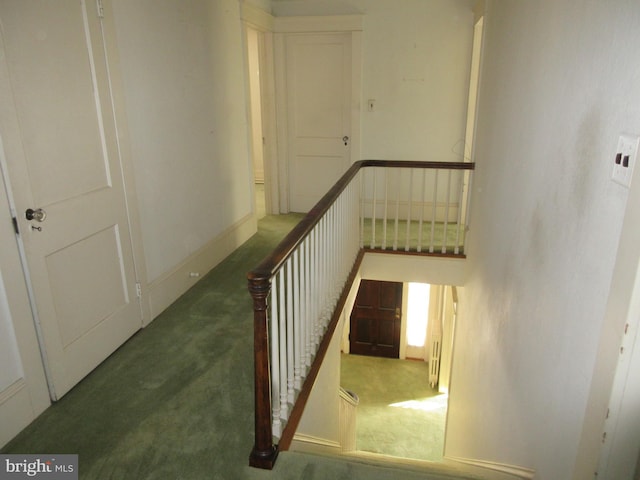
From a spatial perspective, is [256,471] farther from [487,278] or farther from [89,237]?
[487,278]

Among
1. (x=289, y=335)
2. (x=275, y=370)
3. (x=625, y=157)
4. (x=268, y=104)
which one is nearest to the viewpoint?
(x=625, y=157)

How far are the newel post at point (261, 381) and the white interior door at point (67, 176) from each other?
3.58 ft

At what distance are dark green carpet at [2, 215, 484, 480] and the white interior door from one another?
190 mm

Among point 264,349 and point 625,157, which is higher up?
point 625,157

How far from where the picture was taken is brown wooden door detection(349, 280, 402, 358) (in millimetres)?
7938

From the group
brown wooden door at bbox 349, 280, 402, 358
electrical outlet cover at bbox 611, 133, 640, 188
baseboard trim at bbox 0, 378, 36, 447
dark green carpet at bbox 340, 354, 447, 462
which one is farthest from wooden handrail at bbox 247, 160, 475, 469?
brown wooden door at bbox 349, 280, 402, 358

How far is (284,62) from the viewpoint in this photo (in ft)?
17.5

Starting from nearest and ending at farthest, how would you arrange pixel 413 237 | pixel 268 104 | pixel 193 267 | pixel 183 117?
pixel 183 117 < pixel 193 267 < pixel 413 237 < pixel 268 104

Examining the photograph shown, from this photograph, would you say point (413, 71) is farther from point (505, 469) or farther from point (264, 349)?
point (264, 349)

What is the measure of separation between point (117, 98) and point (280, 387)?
1855 millimetres

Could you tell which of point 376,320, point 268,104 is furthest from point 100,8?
point 376,320

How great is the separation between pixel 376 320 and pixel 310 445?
18.6 feet

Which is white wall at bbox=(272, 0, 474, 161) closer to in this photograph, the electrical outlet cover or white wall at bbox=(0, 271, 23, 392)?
the electrical outlet cover

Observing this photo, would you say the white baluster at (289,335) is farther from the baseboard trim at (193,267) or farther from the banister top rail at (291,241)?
the baseboard trim at (193,267)
